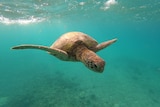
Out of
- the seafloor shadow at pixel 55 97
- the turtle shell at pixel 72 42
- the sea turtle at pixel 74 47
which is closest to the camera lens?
the sea turtle at pixel 74 47

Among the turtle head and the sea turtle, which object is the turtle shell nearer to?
the sea turtle

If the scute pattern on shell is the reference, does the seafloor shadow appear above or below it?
below

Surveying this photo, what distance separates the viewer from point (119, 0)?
23031 mm

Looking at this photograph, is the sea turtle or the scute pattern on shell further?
the scute pattern on shell

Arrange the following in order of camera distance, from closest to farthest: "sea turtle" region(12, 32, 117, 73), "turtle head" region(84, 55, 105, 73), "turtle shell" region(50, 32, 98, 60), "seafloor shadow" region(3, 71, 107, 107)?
"turtle head" region(84, 55, 105, 73) → "sea turtle" region(12, 32, 117, 73) → "turtle shell" region(50, 32, 98, 60) → "seafloor shadow" region(3, 71, 107, 107)

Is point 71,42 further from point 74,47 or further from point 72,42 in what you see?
point 74,47

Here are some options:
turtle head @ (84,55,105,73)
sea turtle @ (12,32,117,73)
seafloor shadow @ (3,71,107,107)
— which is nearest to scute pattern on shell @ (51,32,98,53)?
sea turtle @ (12,32,117,73)

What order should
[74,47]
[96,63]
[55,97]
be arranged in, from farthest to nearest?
[55,97] < [74,47] < [96,63]

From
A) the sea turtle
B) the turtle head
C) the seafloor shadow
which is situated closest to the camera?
the turtle head

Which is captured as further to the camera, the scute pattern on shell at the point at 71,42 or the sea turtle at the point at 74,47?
the scute pattern on shell at the point at 71,42

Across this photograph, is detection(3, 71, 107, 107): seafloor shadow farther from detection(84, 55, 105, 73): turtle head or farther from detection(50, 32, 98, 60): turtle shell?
detection(84, 55, 105, 73): turtle head

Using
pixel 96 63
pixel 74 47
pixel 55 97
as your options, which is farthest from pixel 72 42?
pixel 55 97

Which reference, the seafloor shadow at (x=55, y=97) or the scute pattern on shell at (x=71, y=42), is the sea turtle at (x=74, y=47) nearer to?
the scute pattern on shell at (x=71, y=42)

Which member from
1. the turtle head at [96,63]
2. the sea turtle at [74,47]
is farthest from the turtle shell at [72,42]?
the turtle head at [96,63]
